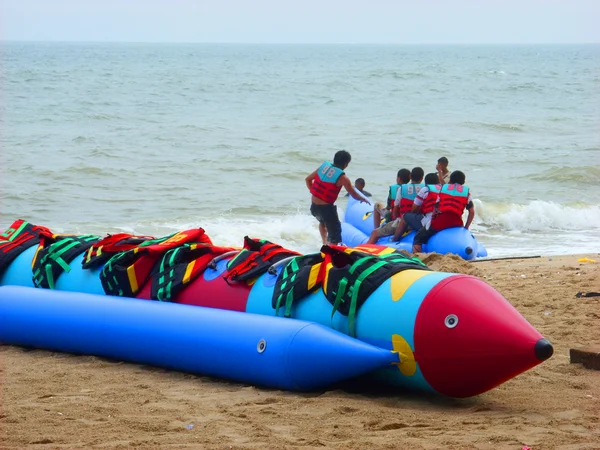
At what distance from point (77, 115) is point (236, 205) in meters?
11.1

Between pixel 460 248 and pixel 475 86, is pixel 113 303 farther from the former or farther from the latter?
pixel 475 86

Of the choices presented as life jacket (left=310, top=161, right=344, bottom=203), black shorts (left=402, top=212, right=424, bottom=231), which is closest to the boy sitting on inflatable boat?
black shorts (left=402, top=212, right=424, bottom=231)

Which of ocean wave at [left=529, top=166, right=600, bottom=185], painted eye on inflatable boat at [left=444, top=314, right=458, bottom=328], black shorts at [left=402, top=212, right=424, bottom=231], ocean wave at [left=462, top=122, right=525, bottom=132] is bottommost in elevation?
painted eye on inflatable boat at [left=444, top=314, right=458, bottom=328]

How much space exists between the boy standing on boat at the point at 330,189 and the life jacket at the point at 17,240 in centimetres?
352

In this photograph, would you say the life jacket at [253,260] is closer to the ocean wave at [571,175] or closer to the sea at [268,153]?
the sea at [268,153]

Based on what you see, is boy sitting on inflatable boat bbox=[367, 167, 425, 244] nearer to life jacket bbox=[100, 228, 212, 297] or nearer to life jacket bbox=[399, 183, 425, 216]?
life jacket bbox=[399, 183, 425, 216]

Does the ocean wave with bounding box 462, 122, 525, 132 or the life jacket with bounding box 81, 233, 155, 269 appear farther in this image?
the ocean wave with bounding box 462, 122, 525, 132

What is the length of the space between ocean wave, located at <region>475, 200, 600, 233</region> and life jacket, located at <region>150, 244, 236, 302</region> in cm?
801

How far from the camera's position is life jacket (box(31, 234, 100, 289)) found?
5102 mm

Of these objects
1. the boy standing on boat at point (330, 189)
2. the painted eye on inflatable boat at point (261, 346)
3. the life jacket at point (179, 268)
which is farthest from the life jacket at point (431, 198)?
the painted eye on inflatable boat at point (261, 346)

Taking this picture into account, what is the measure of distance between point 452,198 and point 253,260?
4.47 metres

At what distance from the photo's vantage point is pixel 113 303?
4.61m

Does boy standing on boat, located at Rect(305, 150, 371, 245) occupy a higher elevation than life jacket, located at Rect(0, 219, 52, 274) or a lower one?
higher

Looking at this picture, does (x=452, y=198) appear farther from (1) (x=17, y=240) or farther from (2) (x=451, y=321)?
(2) (x=451, y=321)
